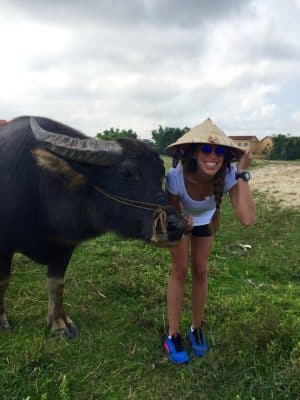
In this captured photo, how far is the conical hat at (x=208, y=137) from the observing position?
2682mm

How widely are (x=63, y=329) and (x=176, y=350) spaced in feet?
2.97

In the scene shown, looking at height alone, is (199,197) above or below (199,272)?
above

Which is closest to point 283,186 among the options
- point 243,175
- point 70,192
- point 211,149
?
point 243,175

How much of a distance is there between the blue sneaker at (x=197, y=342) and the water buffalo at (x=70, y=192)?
91 cm

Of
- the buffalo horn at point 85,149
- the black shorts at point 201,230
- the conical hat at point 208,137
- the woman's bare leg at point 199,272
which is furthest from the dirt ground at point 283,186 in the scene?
the buffalo horn at point 85,149

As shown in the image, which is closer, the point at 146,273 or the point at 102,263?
the point at 146,273

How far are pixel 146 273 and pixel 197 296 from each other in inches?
54.2

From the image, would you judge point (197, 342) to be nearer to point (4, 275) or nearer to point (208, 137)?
point (208, 137)

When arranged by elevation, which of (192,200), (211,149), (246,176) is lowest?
(192,200)

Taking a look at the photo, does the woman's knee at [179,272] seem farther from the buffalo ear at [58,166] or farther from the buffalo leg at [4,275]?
the buffalo leg at [4,275]

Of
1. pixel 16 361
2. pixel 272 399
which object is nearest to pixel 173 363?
pixel 272 399

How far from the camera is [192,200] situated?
2.94m

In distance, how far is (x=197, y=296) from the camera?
3.21 metres

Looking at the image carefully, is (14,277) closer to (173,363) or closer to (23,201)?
(23,201)
